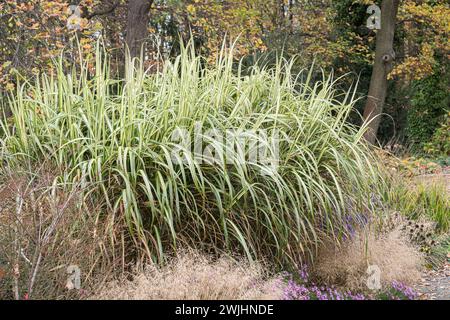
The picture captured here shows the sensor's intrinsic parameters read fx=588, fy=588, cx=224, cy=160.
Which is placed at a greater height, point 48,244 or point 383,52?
point 383,52

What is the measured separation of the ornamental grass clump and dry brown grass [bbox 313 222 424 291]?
0.15m

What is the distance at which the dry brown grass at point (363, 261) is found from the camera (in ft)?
13.2

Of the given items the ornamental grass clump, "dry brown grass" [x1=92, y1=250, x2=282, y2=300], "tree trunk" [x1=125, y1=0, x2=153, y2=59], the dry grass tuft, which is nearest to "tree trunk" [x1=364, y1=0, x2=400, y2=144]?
"tree trunk" [x1=125, y1=0, x2=153, y2=59]

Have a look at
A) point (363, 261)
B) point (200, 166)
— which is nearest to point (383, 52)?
point (363, 261)

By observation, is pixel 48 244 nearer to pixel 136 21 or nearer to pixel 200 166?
pixel 200 166

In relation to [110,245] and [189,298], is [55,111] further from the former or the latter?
[189,298]

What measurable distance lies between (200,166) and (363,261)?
132 centimetres

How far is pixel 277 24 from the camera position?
Result: 16.7m

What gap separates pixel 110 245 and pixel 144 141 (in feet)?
2.38

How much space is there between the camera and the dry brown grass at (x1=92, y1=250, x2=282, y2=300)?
3152mm

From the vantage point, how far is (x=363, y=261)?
160 inches

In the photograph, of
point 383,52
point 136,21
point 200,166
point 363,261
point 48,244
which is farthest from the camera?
point 383,52

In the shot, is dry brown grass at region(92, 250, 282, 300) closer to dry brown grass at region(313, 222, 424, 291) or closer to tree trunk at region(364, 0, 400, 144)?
dry brown grass at region(313, 222, 424, 291)

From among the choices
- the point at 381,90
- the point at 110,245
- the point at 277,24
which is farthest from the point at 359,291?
the point at 277,24
